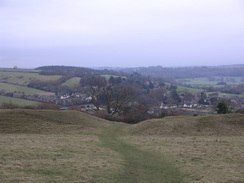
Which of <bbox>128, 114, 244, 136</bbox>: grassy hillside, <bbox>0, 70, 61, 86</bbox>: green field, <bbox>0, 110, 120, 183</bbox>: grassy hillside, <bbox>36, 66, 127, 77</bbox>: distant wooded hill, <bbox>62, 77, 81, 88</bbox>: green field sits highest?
<bbox>36, 66, 127, 77</bbox>: distant wooded hill

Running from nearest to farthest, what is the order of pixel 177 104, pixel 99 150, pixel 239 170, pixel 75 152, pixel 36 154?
pixel 239 170
pixel 36 154
pixel 75 152
pixel 99 150
pixel 177 104

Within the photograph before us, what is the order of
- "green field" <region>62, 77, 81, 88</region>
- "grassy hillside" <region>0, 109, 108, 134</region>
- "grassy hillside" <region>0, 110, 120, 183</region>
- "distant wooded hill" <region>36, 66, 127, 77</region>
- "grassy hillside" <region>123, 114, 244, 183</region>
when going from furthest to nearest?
"distant wooded hill" <region>36, 66, 127, 77</region> < "green field" <region>62, 77, 81, 88</region> < "grassy hillside" <region>0, 109, 108, 134</region> < "grassy hillside" <region>123, 114, 244, 183</region> < "grassy hillside" <region>0, 110, 120, 183</region>

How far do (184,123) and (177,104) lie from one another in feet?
172

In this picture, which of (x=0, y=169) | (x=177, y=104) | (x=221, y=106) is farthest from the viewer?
(x=177, y=104)

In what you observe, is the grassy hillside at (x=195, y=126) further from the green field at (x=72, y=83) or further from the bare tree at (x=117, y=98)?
the green field at (x=72, y=83)

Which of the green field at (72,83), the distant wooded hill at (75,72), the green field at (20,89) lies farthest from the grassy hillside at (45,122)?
the distant wooded hill at (75,72)

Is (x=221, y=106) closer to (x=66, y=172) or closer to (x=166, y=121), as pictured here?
(x=166, y=121)

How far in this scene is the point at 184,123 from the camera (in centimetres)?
3081

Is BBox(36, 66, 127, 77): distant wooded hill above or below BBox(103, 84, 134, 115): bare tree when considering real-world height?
above

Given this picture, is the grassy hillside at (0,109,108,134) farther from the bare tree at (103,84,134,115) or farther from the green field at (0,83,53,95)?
the green field at (0,83,53,95)

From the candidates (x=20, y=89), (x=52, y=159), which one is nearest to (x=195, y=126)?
(x=52, y=159)

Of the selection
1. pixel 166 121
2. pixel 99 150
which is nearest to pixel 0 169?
pixel 99 150

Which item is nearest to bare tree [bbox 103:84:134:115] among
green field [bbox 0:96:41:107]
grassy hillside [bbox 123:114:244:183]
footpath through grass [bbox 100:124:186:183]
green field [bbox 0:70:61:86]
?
green field [bbox 0:96:41:107]

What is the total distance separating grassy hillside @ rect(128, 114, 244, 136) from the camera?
2831cm
